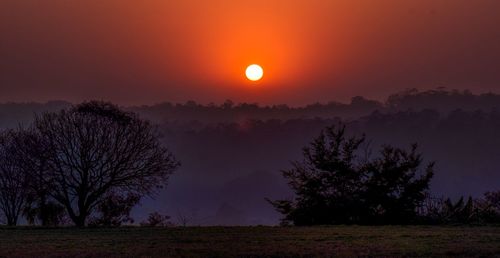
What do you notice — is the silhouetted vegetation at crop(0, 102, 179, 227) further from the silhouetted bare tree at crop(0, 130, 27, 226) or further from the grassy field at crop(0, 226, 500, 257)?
the grassy field at crop(0, 226, 500, 257)

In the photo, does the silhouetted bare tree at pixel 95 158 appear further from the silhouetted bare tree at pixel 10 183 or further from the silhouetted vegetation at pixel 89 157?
the silhouetted bare tree at pixel 10 183

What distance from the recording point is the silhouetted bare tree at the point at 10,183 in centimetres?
5403

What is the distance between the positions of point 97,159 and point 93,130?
2142 millimetres

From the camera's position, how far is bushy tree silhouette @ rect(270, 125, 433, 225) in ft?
133

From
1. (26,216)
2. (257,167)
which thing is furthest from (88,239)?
(257,167)

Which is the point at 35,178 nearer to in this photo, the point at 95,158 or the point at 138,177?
the point at 95,158

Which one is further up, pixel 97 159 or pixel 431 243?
pixel 97 159

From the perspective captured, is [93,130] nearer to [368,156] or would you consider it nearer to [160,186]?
[160,186]

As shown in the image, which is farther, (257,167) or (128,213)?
(257,167)

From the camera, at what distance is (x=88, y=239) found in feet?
85.1

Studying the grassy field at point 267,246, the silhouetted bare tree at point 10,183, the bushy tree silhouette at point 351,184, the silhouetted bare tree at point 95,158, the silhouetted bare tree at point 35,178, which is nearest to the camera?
the grassy field at point 267,246

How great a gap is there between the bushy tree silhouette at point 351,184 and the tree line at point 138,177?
6cm

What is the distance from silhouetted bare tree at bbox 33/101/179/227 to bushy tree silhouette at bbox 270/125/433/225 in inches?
420

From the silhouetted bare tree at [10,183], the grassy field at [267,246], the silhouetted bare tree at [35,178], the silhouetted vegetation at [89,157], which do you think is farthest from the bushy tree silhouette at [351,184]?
the silhouetted bare tree at [10,183]
